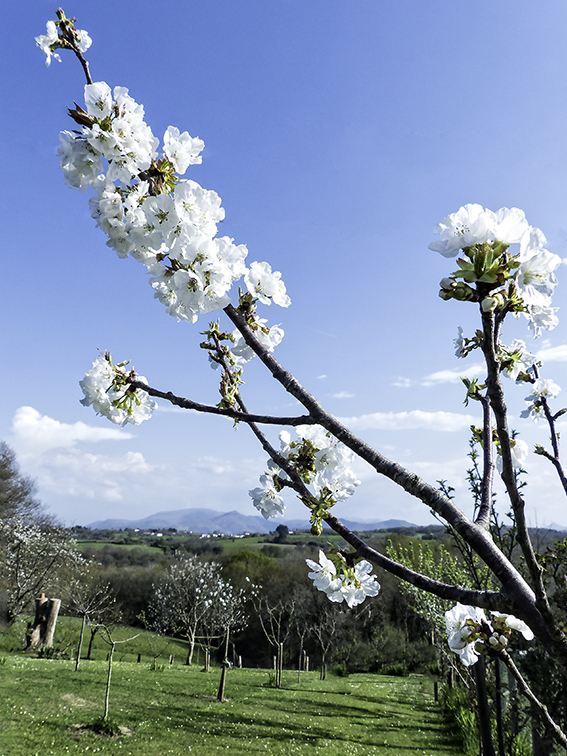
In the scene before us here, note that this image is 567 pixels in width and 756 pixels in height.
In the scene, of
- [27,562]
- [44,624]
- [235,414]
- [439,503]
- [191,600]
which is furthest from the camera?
[191,600]

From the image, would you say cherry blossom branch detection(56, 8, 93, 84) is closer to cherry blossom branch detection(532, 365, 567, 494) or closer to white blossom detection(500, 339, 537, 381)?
white blossom detection(500, 339, 537, 381)

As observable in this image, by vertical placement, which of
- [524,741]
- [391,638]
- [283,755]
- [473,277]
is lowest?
[391,638]

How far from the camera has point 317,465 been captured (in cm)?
177

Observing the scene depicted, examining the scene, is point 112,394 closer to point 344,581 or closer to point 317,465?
point 317,465

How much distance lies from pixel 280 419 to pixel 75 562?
91.1 ft

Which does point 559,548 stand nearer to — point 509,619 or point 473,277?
point 509,619

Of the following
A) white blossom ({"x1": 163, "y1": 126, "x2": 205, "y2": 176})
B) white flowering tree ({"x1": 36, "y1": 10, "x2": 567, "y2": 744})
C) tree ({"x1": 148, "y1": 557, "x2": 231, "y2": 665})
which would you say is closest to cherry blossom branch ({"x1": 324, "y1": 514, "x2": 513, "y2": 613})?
white flowering tree ({"x1": 36, "y1": 10, "x2": 567, "y2": 744})

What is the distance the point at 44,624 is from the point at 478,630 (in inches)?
895

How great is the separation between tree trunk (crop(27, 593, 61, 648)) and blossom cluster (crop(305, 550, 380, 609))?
21.7 meters

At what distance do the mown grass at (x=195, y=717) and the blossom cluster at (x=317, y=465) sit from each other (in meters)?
8.17

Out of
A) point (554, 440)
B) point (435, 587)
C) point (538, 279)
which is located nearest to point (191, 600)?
point (554, 440)

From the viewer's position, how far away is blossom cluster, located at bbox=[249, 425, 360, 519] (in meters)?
1.67

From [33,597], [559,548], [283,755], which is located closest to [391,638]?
[33,597]

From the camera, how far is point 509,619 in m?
1.52
